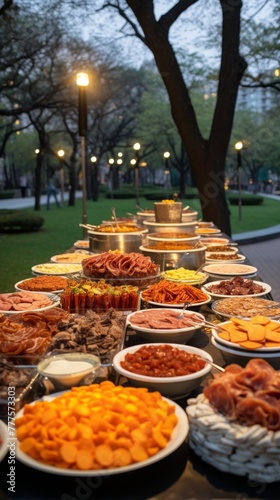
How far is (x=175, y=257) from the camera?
4070mm

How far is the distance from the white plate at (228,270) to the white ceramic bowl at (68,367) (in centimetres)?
218

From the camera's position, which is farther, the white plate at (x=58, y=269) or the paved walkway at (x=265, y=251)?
the paved walkway at (x=265, y=251)

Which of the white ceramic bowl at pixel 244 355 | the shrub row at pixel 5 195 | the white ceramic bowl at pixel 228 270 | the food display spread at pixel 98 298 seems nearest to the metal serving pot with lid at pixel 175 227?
the white ceramic bowl at pixel 228 270

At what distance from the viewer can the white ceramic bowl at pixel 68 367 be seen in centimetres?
198

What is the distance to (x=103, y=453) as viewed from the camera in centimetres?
152

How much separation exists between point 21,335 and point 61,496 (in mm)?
984

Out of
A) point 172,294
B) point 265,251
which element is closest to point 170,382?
point 172,294

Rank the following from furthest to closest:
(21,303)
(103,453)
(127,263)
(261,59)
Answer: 1. (261,59)
2. (127,263)
3. (21,303)
4. (103,453)

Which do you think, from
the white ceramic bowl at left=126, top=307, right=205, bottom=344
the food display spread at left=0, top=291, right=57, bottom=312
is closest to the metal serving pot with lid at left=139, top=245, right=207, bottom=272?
the food display spread at left=0, top=291, right=57, bottom=312

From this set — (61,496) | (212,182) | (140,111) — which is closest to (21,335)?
(61,496)

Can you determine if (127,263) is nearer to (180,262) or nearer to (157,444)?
(180,262)

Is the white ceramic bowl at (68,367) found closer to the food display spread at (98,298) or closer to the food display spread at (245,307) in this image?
the food display spread at (98,298)

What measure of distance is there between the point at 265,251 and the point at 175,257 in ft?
31.6

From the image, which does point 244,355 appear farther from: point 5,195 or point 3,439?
point 5,195
